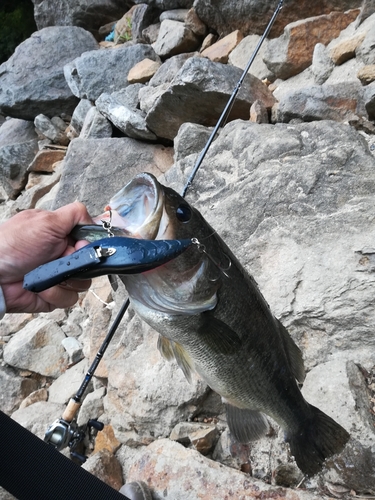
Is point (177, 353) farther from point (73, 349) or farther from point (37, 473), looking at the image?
point (73, 349)

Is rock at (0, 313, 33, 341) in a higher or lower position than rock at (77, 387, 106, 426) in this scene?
lower

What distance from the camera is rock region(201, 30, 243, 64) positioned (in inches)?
239

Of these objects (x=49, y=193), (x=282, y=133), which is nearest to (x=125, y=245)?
(x=282, y=133)

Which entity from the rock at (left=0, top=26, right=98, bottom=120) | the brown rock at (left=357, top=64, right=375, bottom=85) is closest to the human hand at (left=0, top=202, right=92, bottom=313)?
the brown rock at (left=357, top=64, right=375, bottom=85)

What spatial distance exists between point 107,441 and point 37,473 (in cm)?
178

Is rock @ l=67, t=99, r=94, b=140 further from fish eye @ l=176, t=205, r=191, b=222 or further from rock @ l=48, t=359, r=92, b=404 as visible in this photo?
fish eye @ l=176, t=205, r=191, b=222

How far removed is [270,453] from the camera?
2490mm

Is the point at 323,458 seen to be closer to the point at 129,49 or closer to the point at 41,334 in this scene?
the point at 41,334

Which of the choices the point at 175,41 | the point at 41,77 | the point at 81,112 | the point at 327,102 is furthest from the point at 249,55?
the point at 41,77

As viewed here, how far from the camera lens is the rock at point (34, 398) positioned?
13.4 ft

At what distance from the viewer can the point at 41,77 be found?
9250 millimetres

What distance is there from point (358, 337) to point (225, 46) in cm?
490

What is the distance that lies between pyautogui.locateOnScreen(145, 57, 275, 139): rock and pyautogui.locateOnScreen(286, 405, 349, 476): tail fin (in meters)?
3.31

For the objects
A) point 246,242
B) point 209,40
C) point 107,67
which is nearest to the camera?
point 246,242
